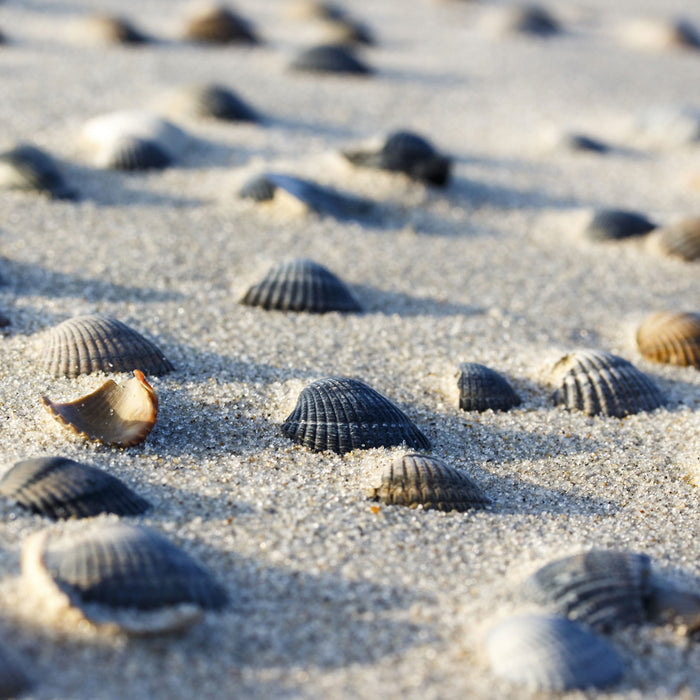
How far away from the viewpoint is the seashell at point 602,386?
13.4ft

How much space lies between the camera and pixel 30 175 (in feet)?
18.6

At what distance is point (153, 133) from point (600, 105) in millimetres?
→ 5307

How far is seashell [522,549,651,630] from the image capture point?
262 centimetres

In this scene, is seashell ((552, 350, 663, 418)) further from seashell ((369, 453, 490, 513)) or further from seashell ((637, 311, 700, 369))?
seashell ((369, 453, 490, 513))

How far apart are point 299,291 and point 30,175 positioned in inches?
91.0

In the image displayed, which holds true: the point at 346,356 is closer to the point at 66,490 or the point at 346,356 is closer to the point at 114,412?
the point at 114,412

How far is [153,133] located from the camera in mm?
6551

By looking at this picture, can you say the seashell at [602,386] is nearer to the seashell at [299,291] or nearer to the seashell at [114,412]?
the seashell at [299,291]

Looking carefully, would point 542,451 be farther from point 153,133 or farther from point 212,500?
point 153,133

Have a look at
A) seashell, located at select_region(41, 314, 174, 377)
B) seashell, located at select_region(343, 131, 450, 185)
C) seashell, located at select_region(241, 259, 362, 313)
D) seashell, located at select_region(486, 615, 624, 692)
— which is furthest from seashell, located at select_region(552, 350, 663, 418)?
seashell, located at select_region(343, 131, 450, 185)

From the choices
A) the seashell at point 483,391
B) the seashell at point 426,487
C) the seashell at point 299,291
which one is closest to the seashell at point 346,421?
the seashell at point 426,487

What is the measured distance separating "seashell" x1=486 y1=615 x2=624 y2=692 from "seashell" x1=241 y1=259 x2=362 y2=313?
8.41 feet

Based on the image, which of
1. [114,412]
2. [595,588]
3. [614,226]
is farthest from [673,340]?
[114,412]

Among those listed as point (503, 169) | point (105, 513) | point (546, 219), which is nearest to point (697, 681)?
point (105, 513)
